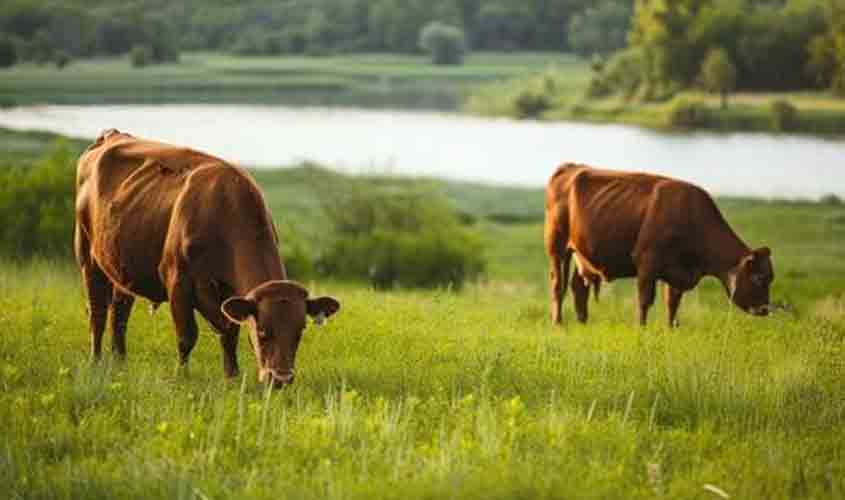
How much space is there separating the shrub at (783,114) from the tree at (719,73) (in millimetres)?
916

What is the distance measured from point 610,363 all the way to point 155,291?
8.39 ft

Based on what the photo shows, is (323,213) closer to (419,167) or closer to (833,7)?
(419,167)

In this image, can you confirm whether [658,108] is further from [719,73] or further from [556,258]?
[556,258]

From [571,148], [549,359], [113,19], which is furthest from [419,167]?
[549,359]

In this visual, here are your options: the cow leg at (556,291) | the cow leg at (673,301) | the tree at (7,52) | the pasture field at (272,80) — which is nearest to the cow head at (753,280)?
the cow leg at (673,301)

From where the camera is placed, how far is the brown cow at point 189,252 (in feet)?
21.4

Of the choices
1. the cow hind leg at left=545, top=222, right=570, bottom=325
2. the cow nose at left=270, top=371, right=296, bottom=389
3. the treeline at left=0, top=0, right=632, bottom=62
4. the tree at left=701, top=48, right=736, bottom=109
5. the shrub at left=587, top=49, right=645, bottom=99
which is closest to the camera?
the cow nose at left=270, top=371, right=296, bottom=389

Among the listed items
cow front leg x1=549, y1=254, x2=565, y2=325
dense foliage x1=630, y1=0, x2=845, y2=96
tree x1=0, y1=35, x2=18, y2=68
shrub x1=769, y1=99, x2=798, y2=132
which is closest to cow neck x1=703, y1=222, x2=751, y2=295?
cow front leg x1=549, y1=254, x2=565, y2=325

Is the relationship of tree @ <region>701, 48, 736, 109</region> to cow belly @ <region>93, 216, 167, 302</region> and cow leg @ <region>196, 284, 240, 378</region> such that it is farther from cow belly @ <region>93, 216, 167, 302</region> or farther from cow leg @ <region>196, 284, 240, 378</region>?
cow leg @ <region>196, 284, 240, 378</region>

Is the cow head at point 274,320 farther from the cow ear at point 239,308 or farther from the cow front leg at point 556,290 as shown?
the cow front leg at point 556,290

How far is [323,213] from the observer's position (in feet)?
94.0

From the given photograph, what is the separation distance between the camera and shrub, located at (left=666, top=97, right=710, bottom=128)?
24750 millimetres

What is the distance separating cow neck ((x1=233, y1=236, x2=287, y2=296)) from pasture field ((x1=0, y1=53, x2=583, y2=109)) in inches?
594

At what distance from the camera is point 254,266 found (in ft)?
23.0
